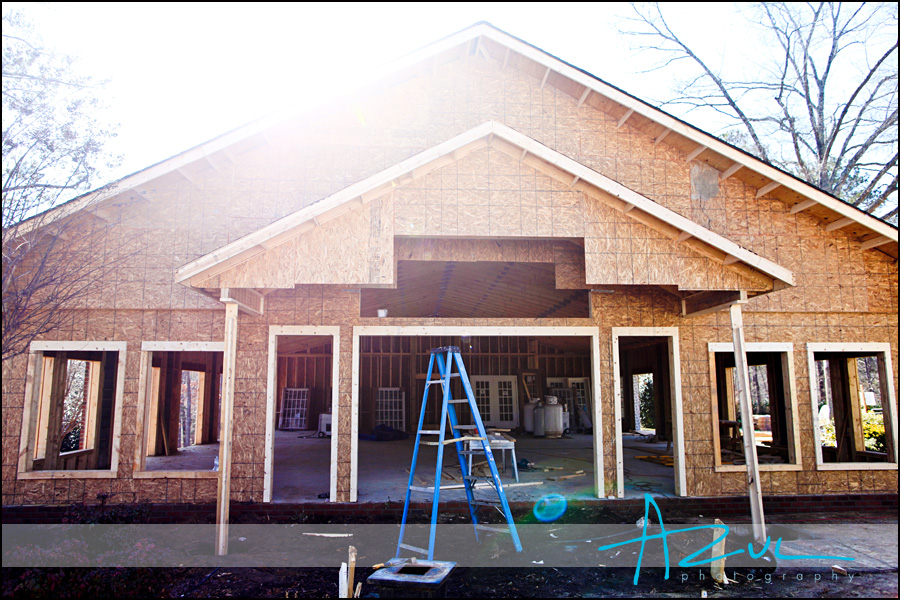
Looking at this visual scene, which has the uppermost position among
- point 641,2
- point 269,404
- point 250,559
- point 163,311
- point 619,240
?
point 641,2

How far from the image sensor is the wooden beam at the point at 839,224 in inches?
357

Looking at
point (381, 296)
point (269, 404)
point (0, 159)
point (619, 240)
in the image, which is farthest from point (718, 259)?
point (381, 296)

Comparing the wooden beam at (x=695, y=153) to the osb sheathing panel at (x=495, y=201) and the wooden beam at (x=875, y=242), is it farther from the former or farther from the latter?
the wooden beam at (x=875, y=242)

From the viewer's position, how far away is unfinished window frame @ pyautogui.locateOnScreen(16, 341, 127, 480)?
842 cm

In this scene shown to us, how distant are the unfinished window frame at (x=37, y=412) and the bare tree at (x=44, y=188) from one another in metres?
0.48

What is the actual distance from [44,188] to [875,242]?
12.1 m

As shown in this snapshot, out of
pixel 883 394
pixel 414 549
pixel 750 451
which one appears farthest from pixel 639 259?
pixel 883 394

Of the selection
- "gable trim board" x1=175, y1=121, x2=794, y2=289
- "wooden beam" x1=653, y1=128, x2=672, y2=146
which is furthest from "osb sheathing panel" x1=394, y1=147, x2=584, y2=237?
"wooden beam" x1=653, y1=128, x2=672, y2=146

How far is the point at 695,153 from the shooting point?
31.5ft

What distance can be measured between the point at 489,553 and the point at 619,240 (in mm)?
4445

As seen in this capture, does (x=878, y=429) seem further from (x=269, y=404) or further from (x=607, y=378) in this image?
(x=269, y=404)

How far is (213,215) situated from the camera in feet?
29.8

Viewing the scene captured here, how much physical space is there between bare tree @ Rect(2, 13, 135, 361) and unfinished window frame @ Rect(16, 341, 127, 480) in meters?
0.48

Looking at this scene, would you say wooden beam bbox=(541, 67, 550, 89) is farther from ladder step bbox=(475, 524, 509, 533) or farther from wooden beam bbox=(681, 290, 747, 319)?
ladder step bbox=(475, 524, 509, 533)
